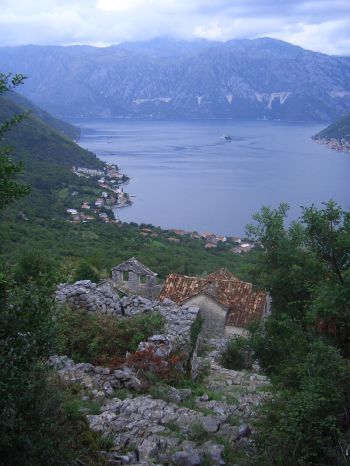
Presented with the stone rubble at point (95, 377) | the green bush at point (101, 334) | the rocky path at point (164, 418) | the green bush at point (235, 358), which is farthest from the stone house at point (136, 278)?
the stone rubble at point (95, 377)

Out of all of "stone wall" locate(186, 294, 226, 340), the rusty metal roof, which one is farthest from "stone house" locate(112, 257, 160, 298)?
"stone wall" locate(186, 294, 226, 340)

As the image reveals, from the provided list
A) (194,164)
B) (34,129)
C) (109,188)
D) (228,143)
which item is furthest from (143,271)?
(228,143)

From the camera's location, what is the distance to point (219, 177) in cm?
10919

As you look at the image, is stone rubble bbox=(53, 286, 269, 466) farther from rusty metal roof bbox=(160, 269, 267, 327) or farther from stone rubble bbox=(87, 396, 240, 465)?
rusty metal roof bbox=(160, 269, 267, 327)

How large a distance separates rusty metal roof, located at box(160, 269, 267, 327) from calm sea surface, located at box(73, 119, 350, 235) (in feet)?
181

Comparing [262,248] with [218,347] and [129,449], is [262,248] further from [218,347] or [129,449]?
[129,449]

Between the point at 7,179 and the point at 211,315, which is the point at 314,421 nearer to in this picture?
the point at 7,179

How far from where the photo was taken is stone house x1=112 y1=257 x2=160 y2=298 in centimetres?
1961

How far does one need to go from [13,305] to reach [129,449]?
8.58ft

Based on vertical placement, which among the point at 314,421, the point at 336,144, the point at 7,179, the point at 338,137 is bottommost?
the point at 314,421

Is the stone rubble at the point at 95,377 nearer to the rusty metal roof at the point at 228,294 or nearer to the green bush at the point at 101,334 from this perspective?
the green bush at the point at 101,334

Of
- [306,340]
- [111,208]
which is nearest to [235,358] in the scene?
[306,340]

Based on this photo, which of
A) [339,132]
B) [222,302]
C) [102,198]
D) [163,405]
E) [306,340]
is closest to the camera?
[163,405]

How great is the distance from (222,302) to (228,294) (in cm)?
88
